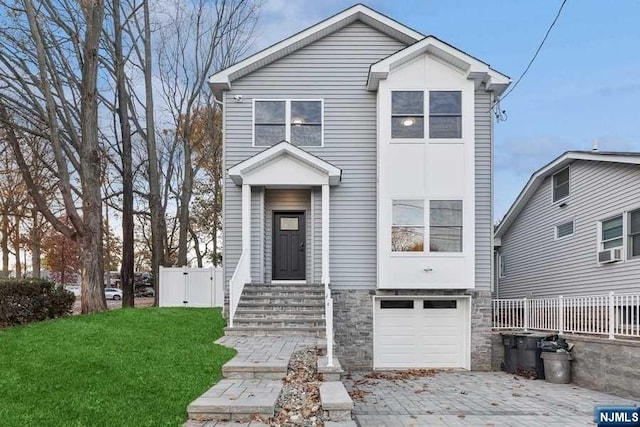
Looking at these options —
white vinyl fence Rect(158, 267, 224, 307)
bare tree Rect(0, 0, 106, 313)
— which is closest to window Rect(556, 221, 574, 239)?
white vinyl fence Rect(158, 267, 224, 307)

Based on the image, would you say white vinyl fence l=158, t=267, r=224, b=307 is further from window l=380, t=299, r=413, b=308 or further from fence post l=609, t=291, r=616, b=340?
fence post l=609, t=291, r=616, b=340

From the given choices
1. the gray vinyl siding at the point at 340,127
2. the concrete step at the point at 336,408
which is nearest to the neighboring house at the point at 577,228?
the gray vinyl siding at the point at 340,127

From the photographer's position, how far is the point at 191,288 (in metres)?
15.3

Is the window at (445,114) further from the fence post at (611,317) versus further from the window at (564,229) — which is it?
the window at (564,229)

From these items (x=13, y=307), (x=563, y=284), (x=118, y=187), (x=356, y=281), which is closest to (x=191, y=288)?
(x=13, y=307)

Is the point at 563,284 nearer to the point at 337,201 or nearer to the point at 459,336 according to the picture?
the point at 459,336

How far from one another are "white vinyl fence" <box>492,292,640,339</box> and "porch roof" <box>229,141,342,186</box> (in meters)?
5.61

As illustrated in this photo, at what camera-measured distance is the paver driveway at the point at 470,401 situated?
21.0ft

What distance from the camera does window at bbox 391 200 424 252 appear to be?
11.0m

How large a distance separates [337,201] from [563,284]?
291 inches

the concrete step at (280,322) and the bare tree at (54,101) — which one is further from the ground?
the bare tree at (54,101)

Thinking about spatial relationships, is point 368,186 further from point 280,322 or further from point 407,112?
point 280,322

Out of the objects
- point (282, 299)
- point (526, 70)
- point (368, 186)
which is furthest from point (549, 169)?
point (282, 299)

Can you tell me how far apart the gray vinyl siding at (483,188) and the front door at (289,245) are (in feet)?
14.3
